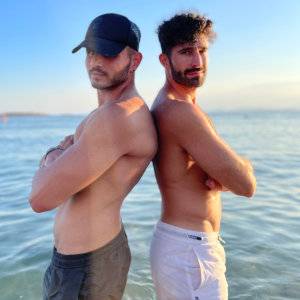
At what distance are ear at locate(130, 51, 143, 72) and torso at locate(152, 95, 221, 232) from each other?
27cm

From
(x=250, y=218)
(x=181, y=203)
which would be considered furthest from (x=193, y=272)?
(x=250, y=218)

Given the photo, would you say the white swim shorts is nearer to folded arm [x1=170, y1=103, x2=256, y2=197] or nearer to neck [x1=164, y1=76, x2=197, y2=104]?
folded arm [x1=170, y1=103, x2=256, y2=197]

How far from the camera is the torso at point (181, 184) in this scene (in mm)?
2834

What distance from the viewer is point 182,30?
2953 millimetres

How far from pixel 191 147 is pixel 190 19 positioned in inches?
36.2

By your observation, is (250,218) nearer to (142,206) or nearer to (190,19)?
(142,206)

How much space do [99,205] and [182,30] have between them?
1278 mm

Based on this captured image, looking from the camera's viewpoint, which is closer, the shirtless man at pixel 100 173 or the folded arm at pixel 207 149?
the shirtless man at pixel 100 173

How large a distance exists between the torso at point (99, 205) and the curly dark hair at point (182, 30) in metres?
0.54

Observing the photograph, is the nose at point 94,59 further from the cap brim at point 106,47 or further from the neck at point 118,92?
the neck at point 118,92

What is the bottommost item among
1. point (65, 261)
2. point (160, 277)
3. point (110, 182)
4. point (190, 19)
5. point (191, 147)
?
point (160, 277)

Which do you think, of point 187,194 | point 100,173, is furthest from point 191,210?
point 100,173

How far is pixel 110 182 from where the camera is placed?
2629mm

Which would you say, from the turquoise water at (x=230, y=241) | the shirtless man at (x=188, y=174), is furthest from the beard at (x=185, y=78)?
the turquoise water at (x=230, y=241)
